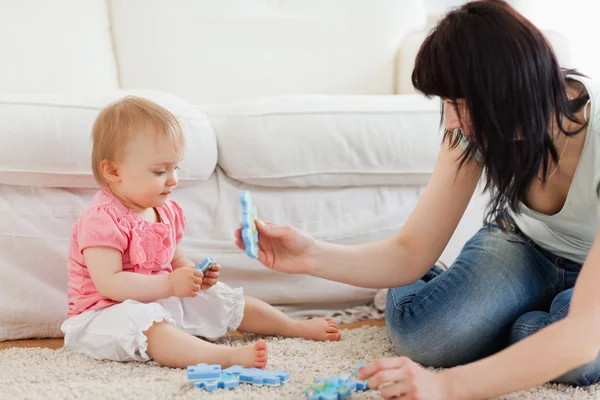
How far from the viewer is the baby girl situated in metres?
1.15

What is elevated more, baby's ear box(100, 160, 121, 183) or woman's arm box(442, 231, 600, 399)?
baby's ear box(100, 160, 121, 183)

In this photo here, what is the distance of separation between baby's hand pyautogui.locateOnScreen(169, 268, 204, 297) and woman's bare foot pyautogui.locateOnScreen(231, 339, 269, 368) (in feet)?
0.46

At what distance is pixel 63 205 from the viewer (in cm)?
135

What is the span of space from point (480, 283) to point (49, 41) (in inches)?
46.8

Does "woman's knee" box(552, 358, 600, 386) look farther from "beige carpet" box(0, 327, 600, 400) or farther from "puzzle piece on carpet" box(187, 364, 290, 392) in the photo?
"puzzle piece on carpet" box(187, 364, 290, 392)

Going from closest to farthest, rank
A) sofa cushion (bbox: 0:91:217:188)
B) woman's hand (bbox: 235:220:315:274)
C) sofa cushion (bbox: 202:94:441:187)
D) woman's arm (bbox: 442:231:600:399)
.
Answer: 1. woman's arm (bbox: 442:231:600:399)
2. woman's hand (bbox: 235:220:315:274)
3. sofa cushion (bbox: 0:91:217:188)
4. sofa cushion (bbox: 202:94:441:187)

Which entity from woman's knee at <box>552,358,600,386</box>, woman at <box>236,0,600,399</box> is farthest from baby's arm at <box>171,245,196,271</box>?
woman's knee at <box>552,358,600,386</box>

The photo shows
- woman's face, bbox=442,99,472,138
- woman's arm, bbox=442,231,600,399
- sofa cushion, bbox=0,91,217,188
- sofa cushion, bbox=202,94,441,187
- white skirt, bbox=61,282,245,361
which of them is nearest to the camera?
woman's arm, bbox=442,231,600,399

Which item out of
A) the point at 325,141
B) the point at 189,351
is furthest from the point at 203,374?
the point at 325,141

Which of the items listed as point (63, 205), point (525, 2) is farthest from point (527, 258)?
point (525, 2)

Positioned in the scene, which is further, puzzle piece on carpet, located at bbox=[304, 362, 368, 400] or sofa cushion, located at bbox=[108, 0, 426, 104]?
sofa cushion, located at bbox=[108, 0, 426, 104]

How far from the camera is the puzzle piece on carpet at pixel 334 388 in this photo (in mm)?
911

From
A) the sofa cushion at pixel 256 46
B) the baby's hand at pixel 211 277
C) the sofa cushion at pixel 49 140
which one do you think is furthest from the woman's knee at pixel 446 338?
the sofa cushion at pixel 256 46

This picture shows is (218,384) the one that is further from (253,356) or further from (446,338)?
(446,338)
